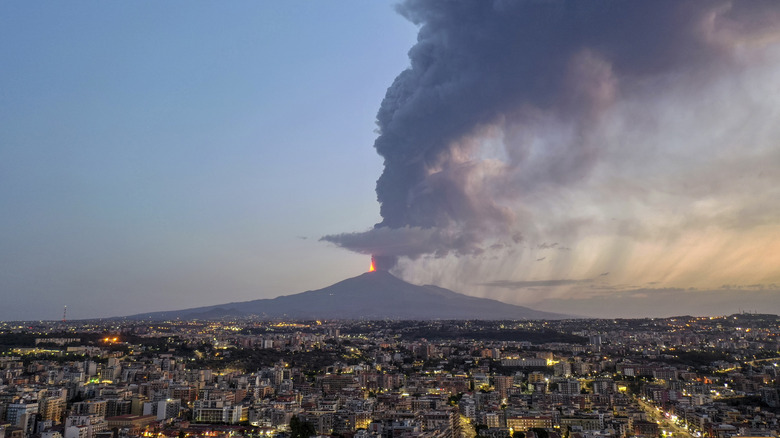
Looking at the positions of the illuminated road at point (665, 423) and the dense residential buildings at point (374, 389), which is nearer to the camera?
the dense residential buildings at point (374, 389)

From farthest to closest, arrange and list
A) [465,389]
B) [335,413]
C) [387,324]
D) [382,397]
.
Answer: [387,324] < [465,389] < [382,397] < [335,413]

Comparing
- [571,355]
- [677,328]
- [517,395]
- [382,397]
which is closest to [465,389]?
[517,395]

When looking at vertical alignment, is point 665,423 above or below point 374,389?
above

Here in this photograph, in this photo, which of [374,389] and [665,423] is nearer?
[665,423]

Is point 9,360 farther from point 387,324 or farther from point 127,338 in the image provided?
point 387,324

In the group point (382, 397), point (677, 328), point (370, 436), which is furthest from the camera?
point (677, 328)

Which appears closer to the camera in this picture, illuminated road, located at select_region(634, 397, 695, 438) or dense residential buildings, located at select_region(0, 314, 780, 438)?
dense residential buildings, located at select_region(0, 314, 780, 438)

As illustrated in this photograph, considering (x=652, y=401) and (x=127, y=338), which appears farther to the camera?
(x=127, y=338)
